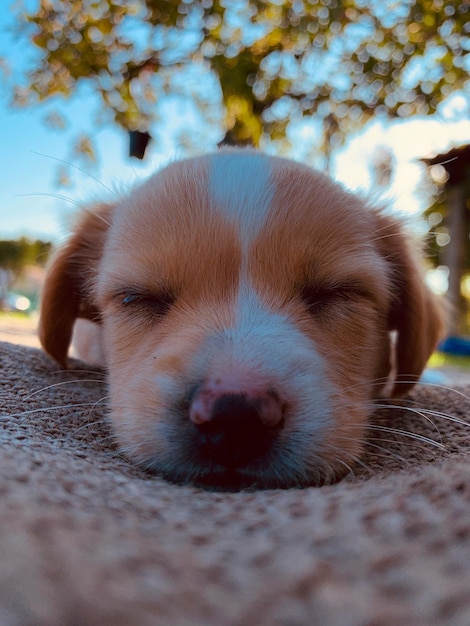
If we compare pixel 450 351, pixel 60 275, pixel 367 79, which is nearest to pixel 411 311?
pixel 60 275

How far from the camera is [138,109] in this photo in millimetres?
9609

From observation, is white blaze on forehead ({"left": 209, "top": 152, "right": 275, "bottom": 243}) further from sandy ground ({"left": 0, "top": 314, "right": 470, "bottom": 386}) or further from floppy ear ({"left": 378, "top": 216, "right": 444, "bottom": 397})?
sandy ground ({"left": 0, "top": 314, "right": 470, "bottom": 386})

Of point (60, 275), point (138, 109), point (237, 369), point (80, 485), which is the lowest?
point (80, 485)

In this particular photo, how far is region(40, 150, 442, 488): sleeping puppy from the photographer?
4.34 feet

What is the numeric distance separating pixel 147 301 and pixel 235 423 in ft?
2.52

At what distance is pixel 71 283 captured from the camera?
8.30ft

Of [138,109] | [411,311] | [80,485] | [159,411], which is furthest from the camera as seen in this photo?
[138,109]

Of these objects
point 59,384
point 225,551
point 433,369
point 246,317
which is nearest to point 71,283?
point 59,384

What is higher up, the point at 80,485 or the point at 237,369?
the point at 237,369

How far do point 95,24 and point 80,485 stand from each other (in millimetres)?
8469

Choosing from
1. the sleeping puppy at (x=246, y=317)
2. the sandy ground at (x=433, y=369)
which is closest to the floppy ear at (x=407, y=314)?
the sleeping puppy at (x=246, y=317)

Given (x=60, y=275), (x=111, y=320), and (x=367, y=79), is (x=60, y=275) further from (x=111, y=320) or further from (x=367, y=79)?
(x=367, y=79)

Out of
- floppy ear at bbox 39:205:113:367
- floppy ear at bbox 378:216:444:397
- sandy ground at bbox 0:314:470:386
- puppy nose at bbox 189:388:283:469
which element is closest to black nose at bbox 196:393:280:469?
puppy nose at bbox 189:388:283:469

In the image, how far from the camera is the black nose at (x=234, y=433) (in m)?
1.20
